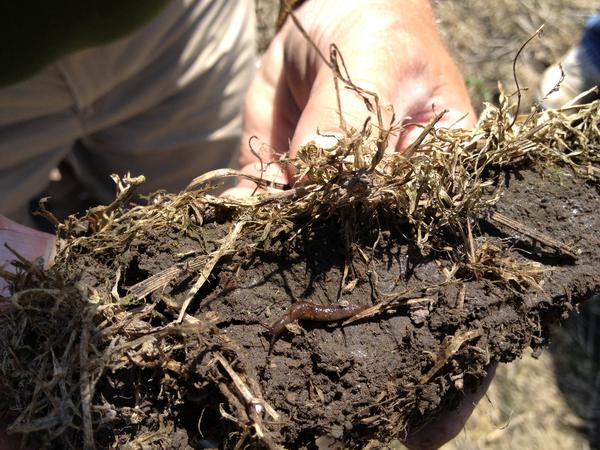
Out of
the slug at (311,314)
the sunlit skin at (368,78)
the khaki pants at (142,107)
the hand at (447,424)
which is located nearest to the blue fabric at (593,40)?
the sunlit skin at (368,78)

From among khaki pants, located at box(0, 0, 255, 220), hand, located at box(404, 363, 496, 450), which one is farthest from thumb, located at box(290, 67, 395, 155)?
khaki pants, located at box(0, 0, 255, 220)

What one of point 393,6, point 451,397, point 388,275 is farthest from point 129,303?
point 393,6

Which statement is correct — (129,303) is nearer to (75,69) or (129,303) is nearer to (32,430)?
(32,430)

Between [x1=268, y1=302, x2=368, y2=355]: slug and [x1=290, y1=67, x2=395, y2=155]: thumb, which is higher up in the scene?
[x1=290, y1=67, x2=395, y2=155]: thumb

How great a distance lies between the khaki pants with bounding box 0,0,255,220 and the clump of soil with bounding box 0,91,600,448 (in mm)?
1231

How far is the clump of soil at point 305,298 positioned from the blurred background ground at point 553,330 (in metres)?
2.11

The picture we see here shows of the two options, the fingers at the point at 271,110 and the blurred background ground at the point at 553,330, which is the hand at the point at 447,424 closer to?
the fingers at the point at 271,110

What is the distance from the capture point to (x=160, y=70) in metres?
2.64

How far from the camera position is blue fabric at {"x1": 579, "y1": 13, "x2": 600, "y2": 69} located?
3703mm

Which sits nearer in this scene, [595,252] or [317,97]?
[595,252]

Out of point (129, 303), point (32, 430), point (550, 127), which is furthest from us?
point (550, 127)

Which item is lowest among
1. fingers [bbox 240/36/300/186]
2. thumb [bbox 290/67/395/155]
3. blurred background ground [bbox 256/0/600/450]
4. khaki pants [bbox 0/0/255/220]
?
blurred background ground [bbox 256/0/600/450]

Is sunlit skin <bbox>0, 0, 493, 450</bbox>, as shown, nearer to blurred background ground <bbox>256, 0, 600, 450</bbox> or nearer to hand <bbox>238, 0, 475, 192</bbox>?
hand <bbox>238, 0, 475, 192</bbox>

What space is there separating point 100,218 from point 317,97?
757 mm
